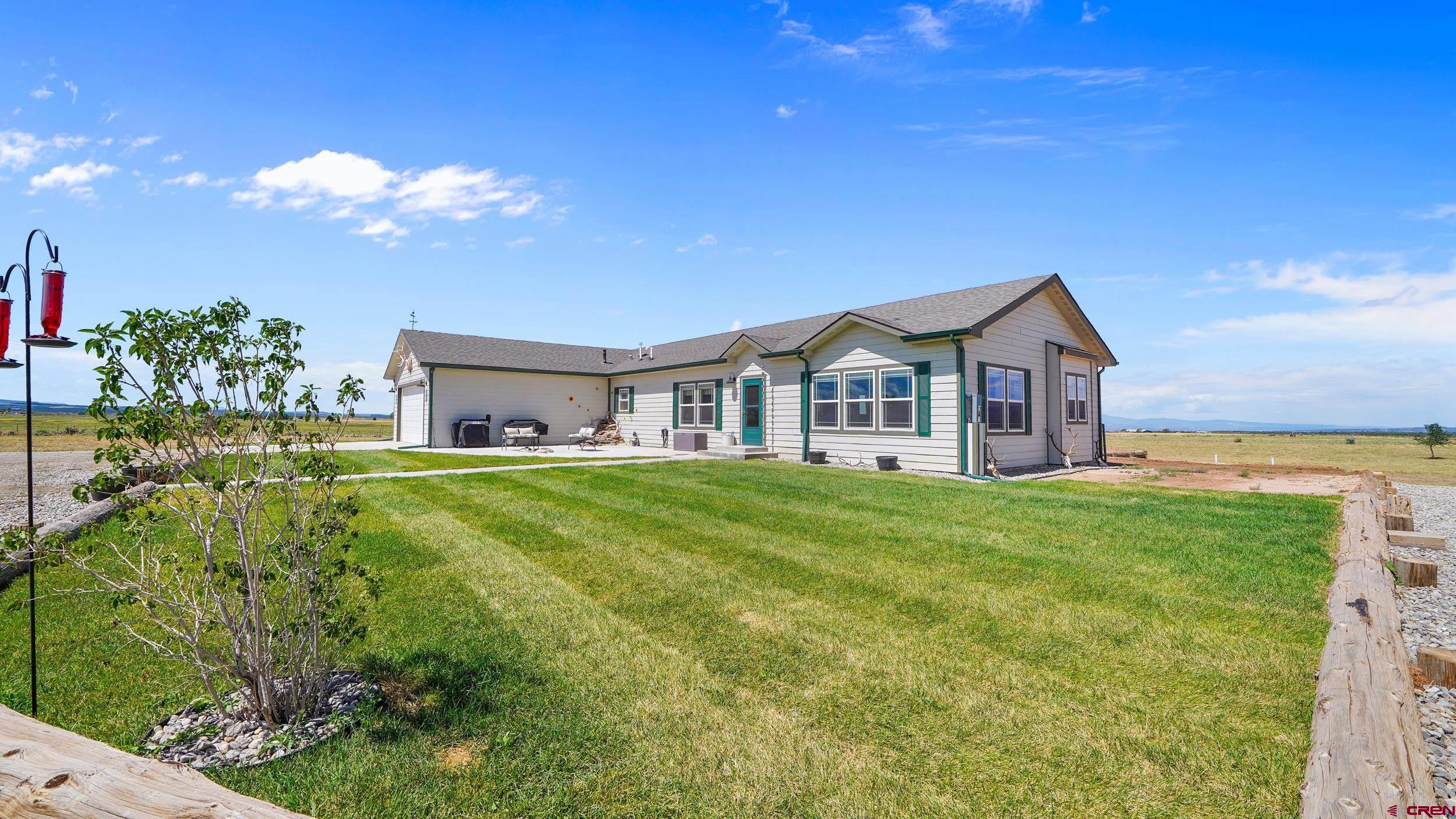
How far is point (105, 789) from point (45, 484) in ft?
50.9

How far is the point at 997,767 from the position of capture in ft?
8.21

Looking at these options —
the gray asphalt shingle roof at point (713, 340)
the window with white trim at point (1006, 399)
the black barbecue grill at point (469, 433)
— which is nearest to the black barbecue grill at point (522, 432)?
the black barbecue grill at point (469, 433)

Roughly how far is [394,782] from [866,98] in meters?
12.8

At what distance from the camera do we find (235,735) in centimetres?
283

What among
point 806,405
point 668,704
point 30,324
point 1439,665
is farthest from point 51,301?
point 806,405

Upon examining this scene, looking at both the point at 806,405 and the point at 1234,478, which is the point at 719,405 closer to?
the point at 806,405

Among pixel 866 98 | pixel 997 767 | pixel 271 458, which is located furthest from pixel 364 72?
pixel 997 767

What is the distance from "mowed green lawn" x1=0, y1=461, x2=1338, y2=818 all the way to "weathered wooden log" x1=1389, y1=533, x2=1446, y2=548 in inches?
50.6

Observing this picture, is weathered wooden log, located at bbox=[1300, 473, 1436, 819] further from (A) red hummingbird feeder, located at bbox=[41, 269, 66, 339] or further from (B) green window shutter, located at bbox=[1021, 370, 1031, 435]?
(B) green window shutter, located at bbox=[1021, 370, 1031, 435]

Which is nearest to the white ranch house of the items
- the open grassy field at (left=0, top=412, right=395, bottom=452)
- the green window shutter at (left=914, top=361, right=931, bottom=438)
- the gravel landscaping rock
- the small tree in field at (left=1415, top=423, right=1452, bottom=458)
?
the green window shutter at (left=914, top=361, right=931, bottom=438)

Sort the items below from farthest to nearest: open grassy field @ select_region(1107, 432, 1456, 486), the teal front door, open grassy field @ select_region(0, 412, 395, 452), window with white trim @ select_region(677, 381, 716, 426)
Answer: open grassy field @ select_region(0, 412, 395, 452) < open grassy field @ select_region(1107, 432, 1456, 486) < window with white trim @ select_region(677, 381, 716, 426) < the teal front door

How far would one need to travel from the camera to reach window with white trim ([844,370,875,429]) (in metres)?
14.7

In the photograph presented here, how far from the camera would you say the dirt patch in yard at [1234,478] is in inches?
432

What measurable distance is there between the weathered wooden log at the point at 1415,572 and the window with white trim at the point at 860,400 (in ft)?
30.9
